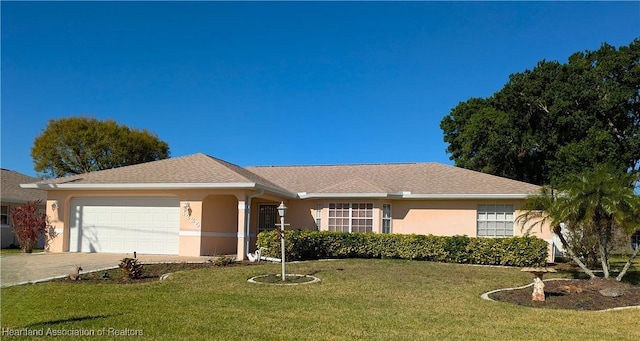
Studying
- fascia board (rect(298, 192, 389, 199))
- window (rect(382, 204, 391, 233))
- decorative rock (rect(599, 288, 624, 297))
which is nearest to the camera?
decorative rock (rect(599, 288, 624, 297))

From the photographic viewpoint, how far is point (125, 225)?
2044 centimetres

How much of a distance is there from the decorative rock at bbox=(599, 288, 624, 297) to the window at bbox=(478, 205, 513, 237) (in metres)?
8.66

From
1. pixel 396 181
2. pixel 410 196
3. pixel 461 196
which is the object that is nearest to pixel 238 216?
pixel 410 196

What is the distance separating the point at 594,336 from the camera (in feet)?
26.4

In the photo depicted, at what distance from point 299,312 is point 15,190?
78.8 feet

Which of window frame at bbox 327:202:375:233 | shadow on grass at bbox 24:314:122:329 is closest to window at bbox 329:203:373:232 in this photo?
window frame at bbox 327:202:375:233

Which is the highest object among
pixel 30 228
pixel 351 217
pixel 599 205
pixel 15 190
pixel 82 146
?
pixel 82 146

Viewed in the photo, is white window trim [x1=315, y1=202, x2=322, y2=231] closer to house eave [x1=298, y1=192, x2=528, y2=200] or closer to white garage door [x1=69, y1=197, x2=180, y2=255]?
house eave [x1=298, y1=192, x2=528, y2=200]

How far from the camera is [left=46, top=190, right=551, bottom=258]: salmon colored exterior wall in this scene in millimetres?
19125

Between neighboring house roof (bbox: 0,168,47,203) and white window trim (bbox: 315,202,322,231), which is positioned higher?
neighboring house roof (bbox: 0,168,47,203)

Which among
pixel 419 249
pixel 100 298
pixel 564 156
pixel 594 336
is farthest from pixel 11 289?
pixel 564 156

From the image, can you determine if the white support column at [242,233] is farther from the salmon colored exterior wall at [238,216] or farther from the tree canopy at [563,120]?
the tree canopy at [563,120]

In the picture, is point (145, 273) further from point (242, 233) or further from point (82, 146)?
point (82, 146)

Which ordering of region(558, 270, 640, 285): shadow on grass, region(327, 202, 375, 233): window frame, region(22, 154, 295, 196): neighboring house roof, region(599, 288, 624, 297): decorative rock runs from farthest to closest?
region(327, 202, 375, 233): window frame → region(22, 154, 295, 196): neighboring house roof → region(558, 270, 640, 285): shadow on grass → region(599, 288, 624, 297): decorative rock
